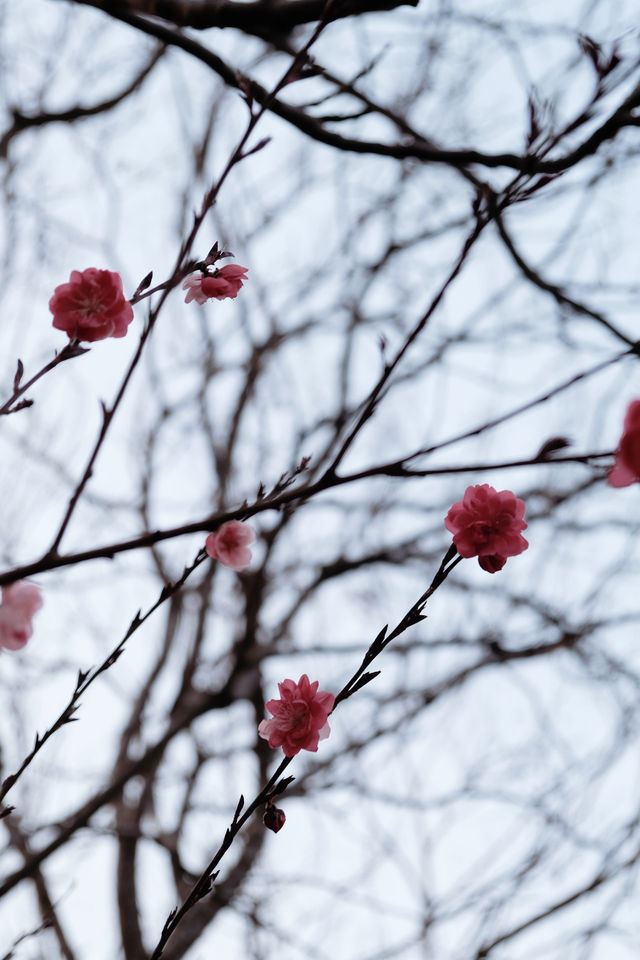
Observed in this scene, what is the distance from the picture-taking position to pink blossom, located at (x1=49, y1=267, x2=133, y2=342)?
1019mm

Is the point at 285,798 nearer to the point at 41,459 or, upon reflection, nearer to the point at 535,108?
the point at 41,459

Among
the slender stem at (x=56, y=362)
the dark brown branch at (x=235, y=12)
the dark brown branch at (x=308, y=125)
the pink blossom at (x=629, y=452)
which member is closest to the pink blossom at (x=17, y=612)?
the slender stem at (x=56, y=362)

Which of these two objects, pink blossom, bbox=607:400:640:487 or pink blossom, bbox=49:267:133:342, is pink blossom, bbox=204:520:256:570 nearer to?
pink blossom, bbox=49:267:133:342

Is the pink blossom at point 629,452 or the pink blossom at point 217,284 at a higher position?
the pink blossom at point 217,284

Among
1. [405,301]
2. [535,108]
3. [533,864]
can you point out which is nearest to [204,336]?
[405,301]

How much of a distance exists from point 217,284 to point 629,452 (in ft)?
1.91

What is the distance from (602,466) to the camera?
826 millimetres

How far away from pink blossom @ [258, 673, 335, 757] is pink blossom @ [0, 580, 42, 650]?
11.4 inches

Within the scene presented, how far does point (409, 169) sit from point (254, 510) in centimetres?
419

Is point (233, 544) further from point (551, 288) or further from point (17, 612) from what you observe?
point (551, 288)

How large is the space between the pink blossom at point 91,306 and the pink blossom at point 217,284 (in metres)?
0.11

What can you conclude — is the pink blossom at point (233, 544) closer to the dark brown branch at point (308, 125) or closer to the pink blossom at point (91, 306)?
the pink blossom at point (91, 306)

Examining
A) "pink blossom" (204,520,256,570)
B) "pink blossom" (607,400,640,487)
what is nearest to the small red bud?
"pink blossom" (204,520,256,570)

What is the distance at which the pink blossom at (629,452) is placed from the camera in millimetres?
748
